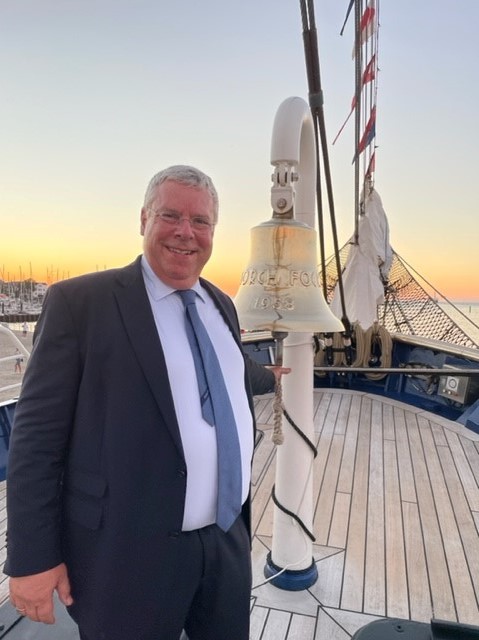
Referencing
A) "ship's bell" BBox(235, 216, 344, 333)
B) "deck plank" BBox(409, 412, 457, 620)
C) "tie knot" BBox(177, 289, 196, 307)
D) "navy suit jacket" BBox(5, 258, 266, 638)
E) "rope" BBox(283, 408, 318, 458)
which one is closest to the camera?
"navy suit jacket" BBox(5, 258, 266, 638)

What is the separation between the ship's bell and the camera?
1320 mm

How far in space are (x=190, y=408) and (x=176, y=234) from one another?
0.42m

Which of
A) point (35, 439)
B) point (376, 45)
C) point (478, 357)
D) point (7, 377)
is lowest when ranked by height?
point (7, 377)

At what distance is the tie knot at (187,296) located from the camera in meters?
1.20

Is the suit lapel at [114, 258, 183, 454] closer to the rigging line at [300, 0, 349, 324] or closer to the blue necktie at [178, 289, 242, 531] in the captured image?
the blue necktie at [178, 289, 242, 531]

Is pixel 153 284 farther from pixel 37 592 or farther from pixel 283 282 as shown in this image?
pixel 37 592

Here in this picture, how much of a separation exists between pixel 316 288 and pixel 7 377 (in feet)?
94.3

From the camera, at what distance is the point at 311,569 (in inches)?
79.0

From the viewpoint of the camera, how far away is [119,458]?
1.00 metres

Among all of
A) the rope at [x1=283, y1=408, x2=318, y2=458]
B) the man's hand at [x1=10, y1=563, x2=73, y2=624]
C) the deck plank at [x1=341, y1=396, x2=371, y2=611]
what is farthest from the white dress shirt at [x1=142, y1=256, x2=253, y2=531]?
the deck plank at [x1=341, y1=396, x2=371, y2=611]

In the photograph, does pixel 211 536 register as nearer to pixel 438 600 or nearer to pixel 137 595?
pixel 137 595

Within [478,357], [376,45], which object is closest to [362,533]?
[478,357]

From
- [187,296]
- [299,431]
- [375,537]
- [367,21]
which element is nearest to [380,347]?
[367,21]

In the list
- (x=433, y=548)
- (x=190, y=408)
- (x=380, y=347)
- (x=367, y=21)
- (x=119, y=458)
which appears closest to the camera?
(x=119, y=458)
